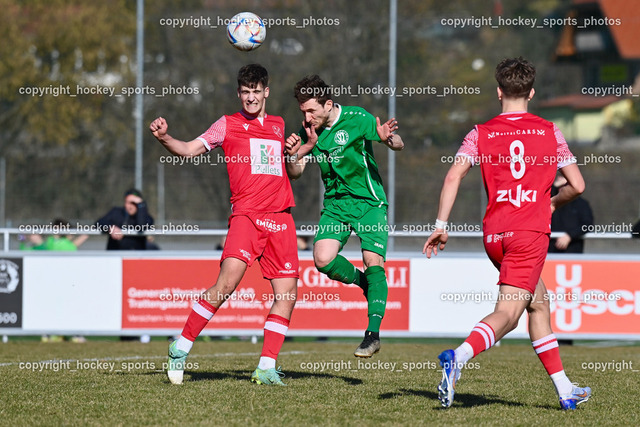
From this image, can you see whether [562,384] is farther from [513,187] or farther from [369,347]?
[369,347]

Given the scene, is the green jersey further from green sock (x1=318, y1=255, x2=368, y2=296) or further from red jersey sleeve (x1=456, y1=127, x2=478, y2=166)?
red jersey sleeve (x1=456, y1=127, x2=478, y2=166)

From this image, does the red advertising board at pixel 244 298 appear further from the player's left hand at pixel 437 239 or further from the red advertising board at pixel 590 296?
the player's left hand at pixel 437 239

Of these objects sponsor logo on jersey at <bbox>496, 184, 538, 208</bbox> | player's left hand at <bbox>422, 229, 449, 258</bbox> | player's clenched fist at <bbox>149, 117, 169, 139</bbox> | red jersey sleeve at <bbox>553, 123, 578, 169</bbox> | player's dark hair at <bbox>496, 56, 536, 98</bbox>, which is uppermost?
player's dark hair at <bbox>496, 56, 536, 98</bbox>

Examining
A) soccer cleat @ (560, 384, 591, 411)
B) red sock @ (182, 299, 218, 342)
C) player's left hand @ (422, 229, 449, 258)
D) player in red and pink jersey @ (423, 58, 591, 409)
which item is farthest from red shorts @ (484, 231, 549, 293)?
red sock @ (182, 299, 218, 342)

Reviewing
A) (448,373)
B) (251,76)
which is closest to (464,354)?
(448,373)

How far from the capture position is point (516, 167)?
5.23 meters

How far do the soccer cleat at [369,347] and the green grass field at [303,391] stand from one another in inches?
10.2

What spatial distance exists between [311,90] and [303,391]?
2.19 m

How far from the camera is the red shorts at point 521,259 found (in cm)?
520

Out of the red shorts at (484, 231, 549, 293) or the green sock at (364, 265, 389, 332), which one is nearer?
the red shorts at (484, 231, 549, 293)

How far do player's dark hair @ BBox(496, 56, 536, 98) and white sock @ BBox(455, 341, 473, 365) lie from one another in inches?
59.5

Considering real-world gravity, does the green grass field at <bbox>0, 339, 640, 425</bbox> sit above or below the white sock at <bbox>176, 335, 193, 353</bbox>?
below

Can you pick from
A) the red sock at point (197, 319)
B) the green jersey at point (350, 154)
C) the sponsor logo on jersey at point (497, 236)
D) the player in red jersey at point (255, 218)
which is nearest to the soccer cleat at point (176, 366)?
the player in red jersey at point (255, 218)

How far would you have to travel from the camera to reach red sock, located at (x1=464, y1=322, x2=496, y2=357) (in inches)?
201
